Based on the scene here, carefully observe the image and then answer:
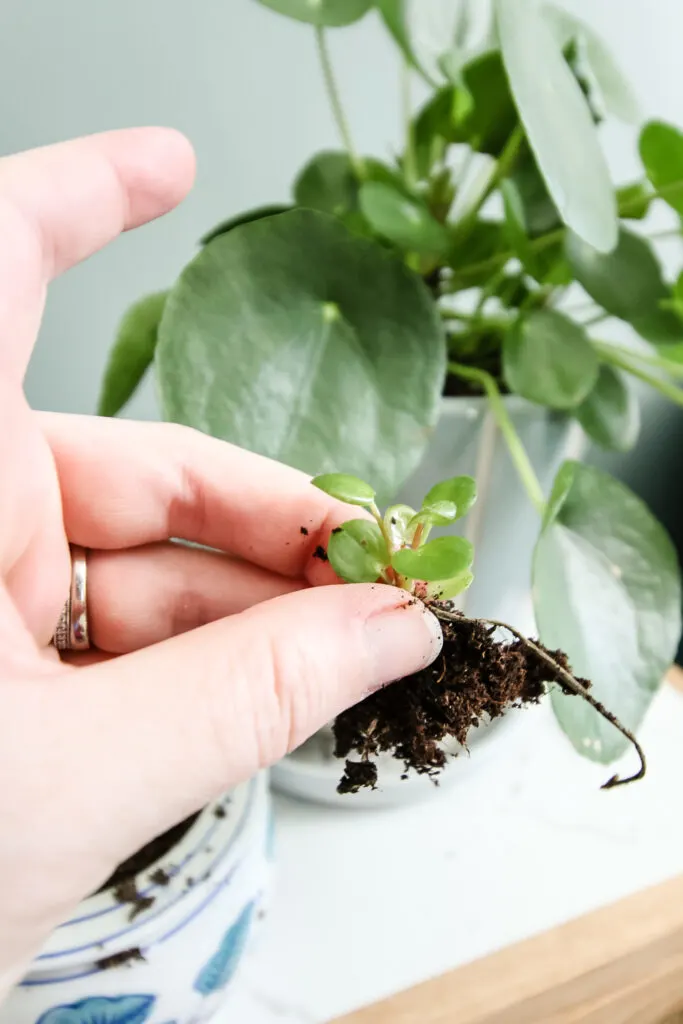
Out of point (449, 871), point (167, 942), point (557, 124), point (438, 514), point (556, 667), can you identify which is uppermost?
point (557, 124)

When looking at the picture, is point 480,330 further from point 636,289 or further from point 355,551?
point 355,551

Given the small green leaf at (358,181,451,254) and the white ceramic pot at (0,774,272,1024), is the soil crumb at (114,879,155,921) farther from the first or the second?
the small green leaf at (358,181,451,254)

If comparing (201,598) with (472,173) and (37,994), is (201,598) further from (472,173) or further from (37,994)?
(472,173)

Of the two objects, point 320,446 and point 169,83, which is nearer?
point 320,446

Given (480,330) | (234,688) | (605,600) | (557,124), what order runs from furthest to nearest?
(480,330) → (605,600) → (557,124) → (234,688)

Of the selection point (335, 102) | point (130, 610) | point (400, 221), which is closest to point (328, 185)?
point (335, 102)

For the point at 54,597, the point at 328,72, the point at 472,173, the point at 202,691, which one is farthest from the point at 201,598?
the point at 472,173

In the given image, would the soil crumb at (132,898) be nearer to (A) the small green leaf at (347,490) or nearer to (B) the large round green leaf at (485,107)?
(A) the small green leaf at (347,490)
